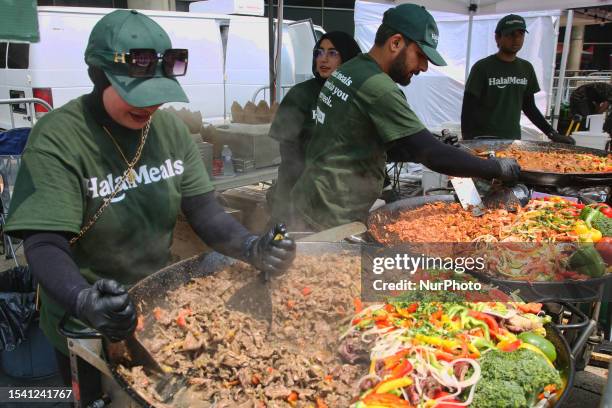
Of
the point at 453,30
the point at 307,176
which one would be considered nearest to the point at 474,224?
the point at 307,176

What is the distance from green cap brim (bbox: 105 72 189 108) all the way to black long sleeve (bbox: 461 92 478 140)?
4.67 m

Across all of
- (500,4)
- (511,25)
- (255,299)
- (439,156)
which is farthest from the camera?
(500,4)

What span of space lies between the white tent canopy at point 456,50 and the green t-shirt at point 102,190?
867cm

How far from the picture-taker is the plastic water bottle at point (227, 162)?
542 cm

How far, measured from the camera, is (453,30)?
39.5 feet

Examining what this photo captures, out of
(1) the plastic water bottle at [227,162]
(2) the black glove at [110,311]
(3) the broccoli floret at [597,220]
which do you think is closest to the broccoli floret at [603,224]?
(3) the broccoli floret at [597,220]

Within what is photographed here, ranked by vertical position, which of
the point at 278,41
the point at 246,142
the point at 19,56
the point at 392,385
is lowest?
the point at 392,385

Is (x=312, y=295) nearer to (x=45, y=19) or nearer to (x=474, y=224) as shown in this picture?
(x=474, y=224)

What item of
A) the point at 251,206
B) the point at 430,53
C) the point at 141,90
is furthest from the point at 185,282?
the point at 251,206

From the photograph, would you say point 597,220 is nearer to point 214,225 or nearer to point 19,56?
point 214,225

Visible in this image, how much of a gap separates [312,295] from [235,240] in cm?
45

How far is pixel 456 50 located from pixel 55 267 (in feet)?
39.7

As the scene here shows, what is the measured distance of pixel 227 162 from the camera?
5516 millimetres

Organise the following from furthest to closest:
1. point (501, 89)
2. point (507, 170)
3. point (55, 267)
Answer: point (501, 89)
point (507, 170)
point (55, 267)
